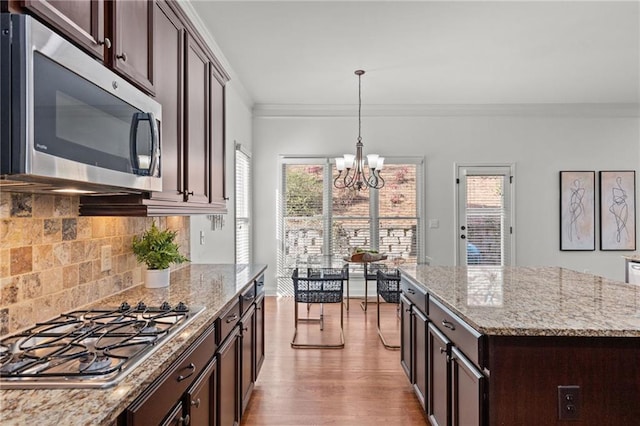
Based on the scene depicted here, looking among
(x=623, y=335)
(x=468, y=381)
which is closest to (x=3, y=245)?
(x=468, y=381)

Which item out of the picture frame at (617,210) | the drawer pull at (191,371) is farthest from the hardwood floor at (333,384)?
the picture frame at (617,210)

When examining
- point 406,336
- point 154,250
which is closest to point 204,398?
point 154,250

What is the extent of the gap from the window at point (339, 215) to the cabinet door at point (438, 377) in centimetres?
373

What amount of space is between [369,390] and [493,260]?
388 cm

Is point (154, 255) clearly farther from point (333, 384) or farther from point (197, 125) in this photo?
point (333, 384)

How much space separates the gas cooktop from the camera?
0.98m

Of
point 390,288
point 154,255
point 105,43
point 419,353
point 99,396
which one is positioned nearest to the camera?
point 99,396

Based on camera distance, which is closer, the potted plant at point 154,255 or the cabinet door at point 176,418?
the cabinet door at point 176,418

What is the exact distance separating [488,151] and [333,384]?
4459 mm

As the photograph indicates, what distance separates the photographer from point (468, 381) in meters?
1.61

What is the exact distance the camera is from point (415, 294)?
2.52 m

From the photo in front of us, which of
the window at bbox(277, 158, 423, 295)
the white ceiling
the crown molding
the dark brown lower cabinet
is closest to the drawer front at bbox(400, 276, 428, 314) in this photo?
the dark brown lower cabinet

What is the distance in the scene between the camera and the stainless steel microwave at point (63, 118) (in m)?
0.89

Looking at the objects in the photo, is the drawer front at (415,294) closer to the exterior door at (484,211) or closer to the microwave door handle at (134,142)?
the microwave door handle at (134,142)
